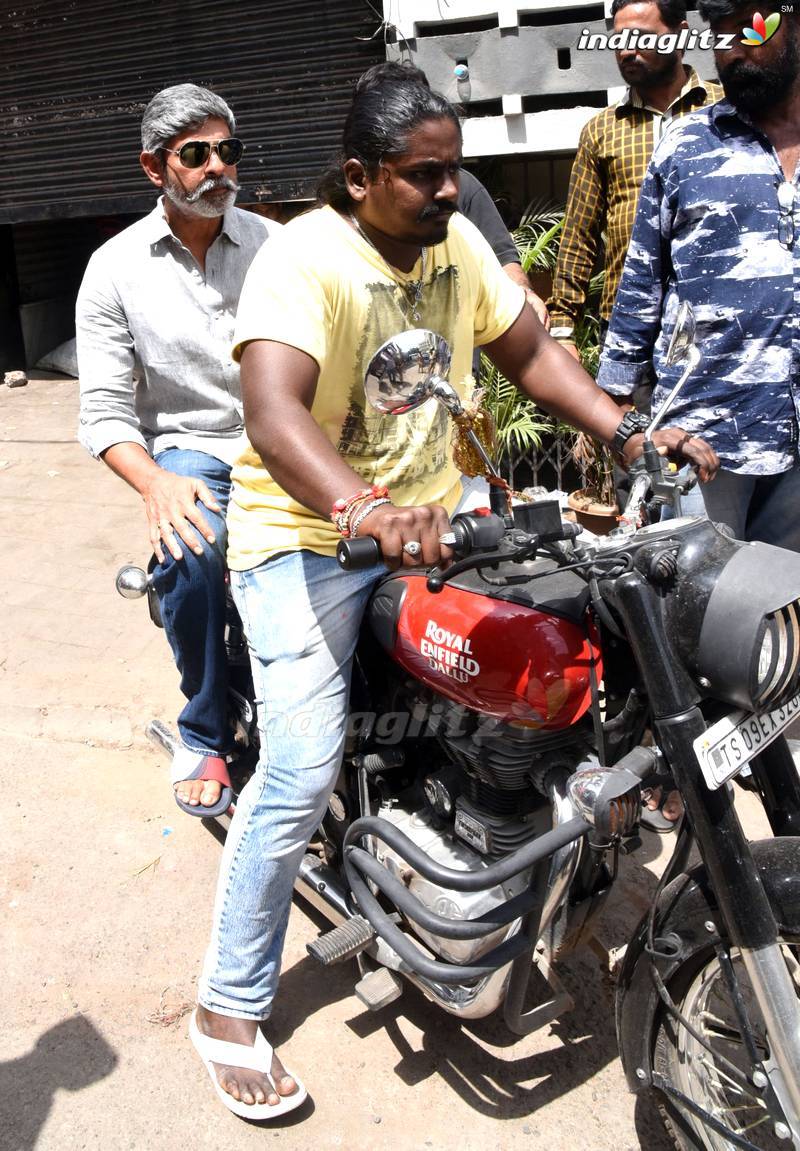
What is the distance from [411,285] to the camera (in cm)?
227

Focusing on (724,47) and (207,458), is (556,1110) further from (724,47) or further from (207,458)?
(724,47)

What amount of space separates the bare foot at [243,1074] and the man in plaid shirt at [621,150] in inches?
99.5

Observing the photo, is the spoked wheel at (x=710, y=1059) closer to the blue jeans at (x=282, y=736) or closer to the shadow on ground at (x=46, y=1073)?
the blue jeans at (x=282, y=736)

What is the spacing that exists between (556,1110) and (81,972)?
1354mm

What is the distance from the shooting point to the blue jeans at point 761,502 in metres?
3.06

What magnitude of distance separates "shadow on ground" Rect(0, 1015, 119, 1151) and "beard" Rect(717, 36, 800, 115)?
3.03m

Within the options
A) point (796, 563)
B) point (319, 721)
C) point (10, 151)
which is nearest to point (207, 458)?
point (319, 721)

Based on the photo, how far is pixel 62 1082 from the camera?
8.43 feet

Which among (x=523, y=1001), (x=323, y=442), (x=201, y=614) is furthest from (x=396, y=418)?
(x=523, y=1001)

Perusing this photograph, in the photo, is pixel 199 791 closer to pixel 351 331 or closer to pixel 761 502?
pixel 351 331

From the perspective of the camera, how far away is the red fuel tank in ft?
6.47

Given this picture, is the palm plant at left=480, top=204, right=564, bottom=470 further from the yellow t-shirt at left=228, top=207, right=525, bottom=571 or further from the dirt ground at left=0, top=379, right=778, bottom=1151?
the yellow t-shirt at left=228, top=207, right=525, bottom=571

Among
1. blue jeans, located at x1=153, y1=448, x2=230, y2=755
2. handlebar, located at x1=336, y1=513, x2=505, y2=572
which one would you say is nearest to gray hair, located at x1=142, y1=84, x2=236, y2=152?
blue jeans, located at x1=153, y1=448, x2=230, y2=755

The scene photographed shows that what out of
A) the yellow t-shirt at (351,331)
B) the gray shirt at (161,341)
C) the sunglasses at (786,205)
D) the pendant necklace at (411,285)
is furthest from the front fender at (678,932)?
the gray shirt at (161,341)
